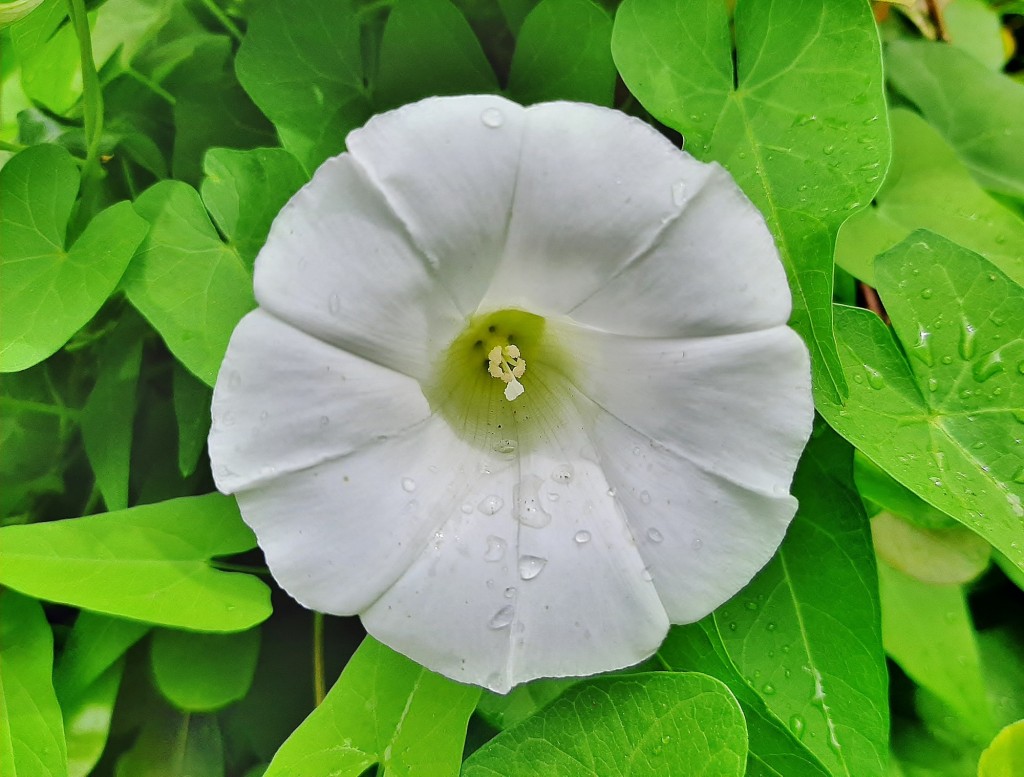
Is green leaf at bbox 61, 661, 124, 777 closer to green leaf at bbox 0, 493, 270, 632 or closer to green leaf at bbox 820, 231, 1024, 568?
green leaf at bbox 0, 493, 270, 632

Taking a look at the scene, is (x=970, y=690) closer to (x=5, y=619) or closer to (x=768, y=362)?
(x=768, y=362)

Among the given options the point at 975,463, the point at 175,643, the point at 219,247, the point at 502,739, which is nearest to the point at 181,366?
the point at 219,247

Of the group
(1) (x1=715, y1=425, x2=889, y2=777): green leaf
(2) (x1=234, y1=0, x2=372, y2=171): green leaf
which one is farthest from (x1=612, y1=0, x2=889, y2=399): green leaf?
(2) (x1=234, y1=0, x2=372, y2=171): green leaf

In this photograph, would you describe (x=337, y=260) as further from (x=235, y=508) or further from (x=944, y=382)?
(x=944, y=382)

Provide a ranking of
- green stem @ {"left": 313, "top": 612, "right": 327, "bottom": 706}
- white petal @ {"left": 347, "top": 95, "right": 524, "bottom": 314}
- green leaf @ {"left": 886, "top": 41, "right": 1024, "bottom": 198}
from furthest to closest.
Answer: green leaf @ {"left": 886, "top": 41, "right": 1024, "bottom": 198}
green stem @ {"left": 313, "top": 612, "right": 327, "bottom": 706}
white petal @ {"left": 347, "top": 95, "right": 524, "bottom": 314}

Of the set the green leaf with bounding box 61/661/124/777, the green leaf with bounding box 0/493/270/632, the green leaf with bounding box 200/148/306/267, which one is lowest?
the green leaf with bounding box 61/661/124/777

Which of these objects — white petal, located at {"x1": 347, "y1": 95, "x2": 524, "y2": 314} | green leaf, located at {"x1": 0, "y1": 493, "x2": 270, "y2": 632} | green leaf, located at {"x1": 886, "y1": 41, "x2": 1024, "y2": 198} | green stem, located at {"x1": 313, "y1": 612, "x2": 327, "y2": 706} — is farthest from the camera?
green leaf, located at {"x1": 886, "y1": 41, "x2": 1024, "y2": 198}

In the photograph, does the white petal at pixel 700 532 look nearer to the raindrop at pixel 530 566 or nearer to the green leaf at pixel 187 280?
the raindrop at pixel 530 566
